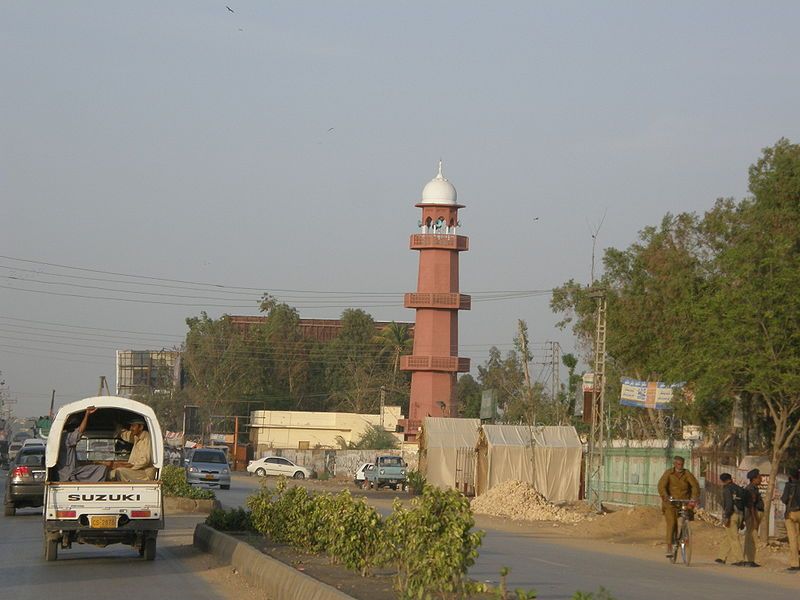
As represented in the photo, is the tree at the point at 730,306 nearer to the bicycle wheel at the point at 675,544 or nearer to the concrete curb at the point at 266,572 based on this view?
the bicycle wheel at the point at 675,544

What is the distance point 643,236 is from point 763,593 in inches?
1217

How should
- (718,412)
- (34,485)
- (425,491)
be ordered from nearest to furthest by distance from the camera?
1. (425,491)
2. (34,485)
3. (718,412)

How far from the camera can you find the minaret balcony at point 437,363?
7500cm

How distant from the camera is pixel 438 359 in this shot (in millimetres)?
75062

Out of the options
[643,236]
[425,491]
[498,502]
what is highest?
[643,236]

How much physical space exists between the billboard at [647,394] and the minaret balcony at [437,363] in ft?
110

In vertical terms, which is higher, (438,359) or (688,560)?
(438,359)

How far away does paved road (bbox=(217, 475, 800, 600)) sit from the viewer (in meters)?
15.9

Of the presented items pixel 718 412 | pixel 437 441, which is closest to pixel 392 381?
pixel 437 441

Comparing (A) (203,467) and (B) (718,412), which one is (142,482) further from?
(A) (203,467)

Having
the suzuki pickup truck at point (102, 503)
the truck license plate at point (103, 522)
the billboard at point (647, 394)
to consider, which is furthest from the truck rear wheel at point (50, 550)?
the billboard at point (647, 394)

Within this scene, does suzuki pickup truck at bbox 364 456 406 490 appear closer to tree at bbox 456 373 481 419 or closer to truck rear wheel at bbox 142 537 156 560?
tree at bbox 456 373 481 419

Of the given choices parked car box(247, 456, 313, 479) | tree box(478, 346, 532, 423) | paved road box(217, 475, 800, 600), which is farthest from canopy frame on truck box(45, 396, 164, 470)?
tree box(478, 346, 532, 423)

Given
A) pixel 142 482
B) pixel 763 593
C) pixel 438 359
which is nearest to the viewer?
pixel 763 593
